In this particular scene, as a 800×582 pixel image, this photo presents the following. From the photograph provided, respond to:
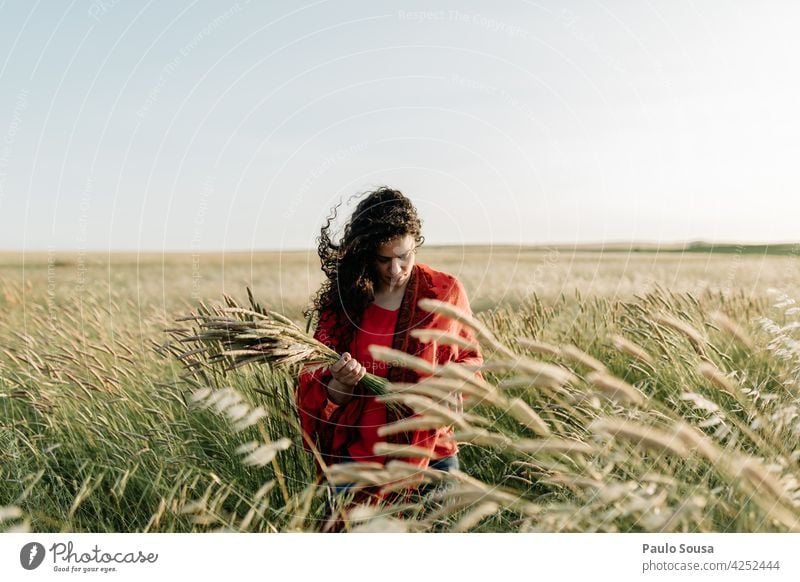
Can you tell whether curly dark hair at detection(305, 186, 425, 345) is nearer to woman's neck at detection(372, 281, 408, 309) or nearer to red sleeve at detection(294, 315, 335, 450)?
woman's neck at detection(372, 281, 408, 309)

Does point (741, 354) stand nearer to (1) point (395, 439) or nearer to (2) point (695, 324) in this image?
(2) point (695, 324)

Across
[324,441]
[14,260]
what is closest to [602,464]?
[324,441]

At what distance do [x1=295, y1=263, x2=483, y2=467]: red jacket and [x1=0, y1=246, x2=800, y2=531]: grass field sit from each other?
0.38 ft

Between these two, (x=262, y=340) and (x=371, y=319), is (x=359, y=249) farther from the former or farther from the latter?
(x=262, y=340)

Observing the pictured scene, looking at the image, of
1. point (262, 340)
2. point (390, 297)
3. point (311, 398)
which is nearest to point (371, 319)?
point (390, 297)

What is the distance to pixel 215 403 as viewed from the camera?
2910 mm

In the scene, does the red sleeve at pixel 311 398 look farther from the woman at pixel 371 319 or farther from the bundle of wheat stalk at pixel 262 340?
the bundle of wheat stalk at pixel 262 340

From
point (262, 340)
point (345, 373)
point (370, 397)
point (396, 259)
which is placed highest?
point (396, 259)

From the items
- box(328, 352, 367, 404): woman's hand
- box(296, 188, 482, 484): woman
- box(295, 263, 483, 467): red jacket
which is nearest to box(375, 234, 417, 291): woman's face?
box(296, 188, 482, 484): woman

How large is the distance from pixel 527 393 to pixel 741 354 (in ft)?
3.76

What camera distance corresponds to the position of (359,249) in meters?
2.95

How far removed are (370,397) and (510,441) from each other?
31.9 inches

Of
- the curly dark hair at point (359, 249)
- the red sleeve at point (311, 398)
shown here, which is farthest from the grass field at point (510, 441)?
the curly dark hair at point (359, 249)

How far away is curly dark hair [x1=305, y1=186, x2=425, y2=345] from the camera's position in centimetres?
287
